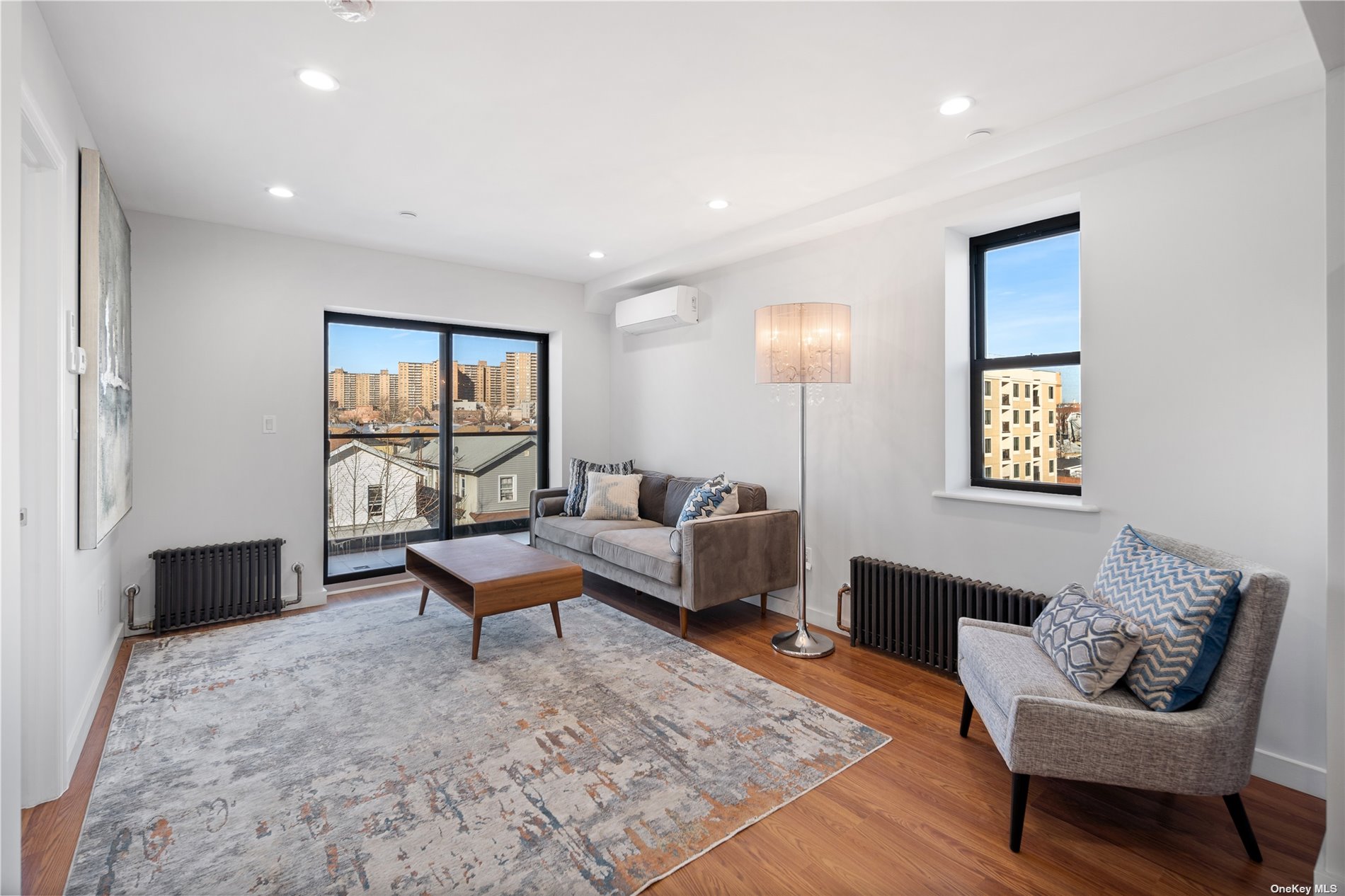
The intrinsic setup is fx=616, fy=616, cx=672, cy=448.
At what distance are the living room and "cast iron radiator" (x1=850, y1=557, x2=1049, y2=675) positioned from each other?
0.03 meters

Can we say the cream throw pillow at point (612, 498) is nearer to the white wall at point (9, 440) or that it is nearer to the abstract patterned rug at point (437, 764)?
the abstract patterned rug at point (437, 764)

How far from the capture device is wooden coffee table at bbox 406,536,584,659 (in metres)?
3.21

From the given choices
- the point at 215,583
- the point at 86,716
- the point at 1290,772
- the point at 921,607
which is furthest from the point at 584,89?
the point at 215,583

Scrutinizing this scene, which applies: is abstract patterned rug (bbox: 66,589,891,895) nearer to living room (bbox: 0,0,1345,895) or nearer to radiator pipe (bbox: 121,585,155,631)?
living room (bbox: 0,0,1345,895)

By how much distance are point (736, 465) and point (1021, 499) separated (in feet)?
6.44

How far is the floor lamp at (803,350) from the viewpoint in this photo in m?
3.31

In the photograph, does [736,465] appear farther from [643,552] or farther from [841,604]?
→ [841,604]

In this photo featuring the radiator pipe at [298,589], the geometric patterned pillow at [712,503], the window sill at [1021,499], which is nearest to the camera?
the window sill at [1021,499]

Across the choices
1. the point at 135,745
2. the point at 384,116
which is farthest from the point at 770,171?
the point at 135,745

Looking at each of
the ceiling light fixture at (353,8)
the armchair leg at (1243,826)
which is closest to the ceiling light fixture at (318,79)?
the ceiling light fixture at (353,8)

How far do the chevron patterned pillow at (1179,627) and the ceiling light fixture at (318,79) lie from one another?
3318 mm

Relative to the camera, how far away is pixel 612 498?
480 centimetres

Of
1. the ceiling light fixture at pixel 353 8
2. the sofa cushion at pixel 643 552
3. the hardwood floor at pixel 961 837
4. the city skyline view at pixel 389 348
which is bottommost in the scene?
the hardwood floor at pixel 961 837

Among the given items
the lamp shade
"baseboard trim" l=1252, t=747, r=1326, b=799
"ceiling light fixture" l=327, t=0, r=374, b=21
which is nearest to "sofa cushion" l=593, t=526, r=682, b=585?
the lamp shade
